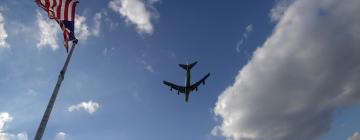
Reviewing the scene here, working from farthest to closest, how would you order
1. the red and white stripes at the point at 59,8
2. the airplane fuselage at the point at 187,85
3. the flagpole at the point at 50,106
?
the airplane fuselage at the point at 187,85 < the red and white stripes at the point at 59,8 < the flagpole at the point at 50,106

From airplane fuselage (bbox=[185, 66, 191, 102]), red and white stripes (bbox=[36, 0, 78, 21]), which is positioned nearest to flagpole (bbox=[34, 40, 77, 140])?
red and white stripes (bbox=[36, 0, 78, 21])

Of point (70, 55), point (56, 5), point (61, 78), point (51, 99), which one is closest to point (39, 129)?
point (51, 99)

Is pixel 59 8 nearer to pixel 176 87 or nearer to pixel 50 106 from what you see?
pixel 50 106

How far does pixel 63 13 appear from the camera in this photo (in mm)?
22375

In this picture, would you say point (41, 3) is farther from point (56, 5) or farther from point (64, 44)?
point (64, 44)

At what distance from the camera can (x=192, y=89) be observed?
70.0 metres

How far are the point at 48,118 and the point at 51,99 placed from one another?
1.40m

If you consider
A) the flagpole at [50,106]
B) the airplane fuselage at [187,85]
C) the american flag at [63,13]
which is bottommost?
the flagpole at [50,106]

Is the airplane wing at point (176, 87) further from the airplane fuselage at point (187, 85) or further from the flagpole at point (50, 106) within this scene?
the flagpole at point (50, 106)

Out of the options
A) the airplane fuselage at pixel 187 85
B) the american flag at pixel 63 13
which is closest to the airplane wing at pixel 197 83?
the airplane fuselage at pixel 187 85

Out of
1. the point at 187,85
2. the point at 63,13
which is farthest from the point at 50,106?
the point at 187,85

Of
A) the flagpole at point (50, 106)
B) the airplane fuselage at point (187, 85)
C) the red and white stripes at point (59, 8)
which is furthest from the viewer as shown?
the airplane fuselage at point (187, 85)

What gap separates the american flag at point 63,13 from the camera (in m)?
21.9

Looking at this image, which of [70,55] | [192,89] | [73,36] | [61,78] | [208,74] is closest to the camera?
[61,78]
